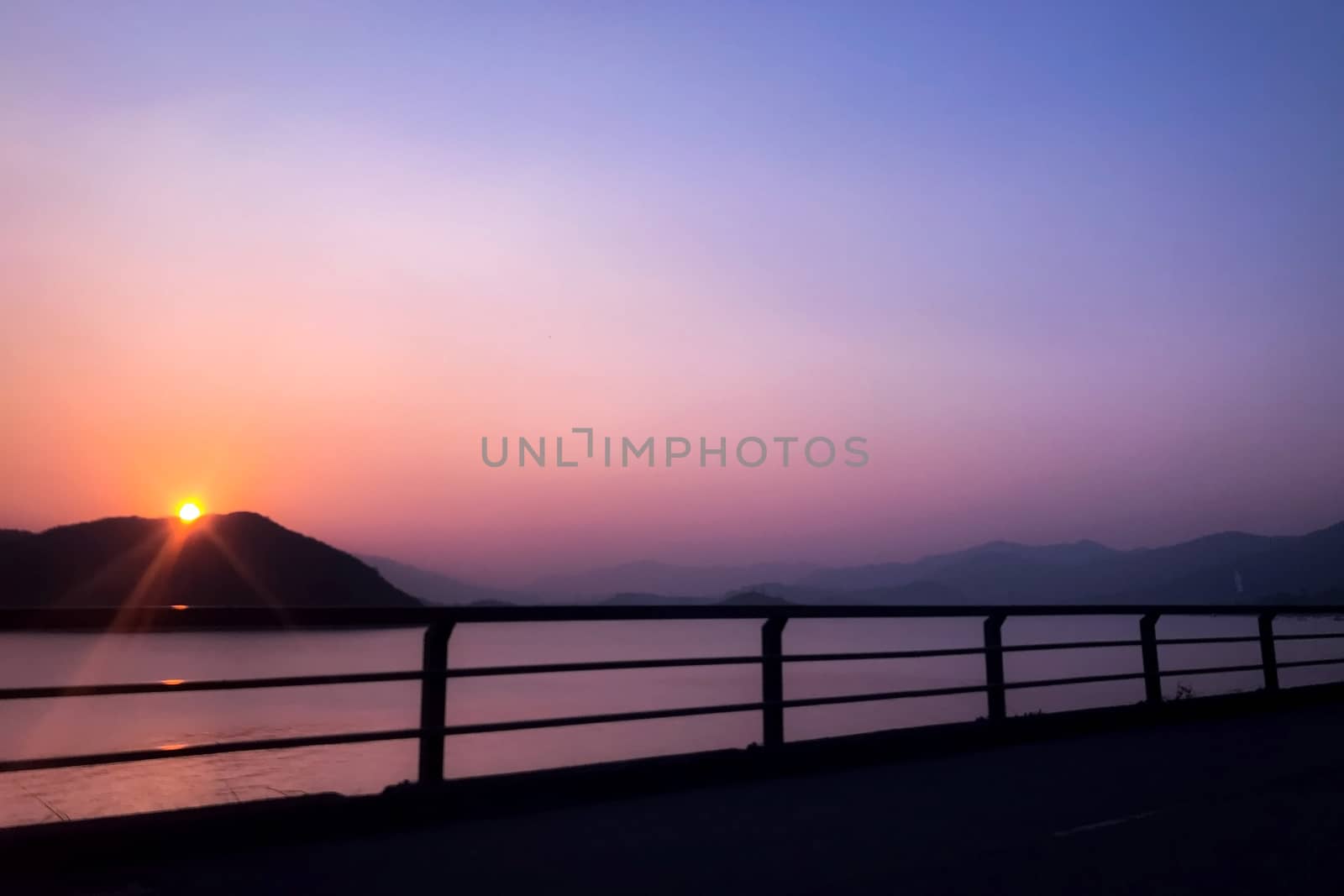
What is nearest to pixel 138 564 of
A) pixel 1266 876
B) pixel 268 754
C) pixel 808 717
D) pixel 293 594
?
pixel 293 594

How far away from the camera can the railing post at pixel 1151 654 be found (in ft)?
44.2

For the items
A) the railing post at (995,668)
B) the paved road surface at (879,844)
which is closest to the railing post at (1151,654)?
the railing post at (995,668)

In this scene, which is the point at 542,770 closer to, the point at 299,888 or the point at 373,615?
the point at 373,615

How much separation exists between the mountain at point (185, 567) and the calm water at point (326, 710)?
2.21 metres

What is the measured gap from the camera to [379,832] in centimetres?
691

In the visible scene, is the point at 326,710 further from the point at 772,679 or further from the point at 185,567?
the point at 772,679

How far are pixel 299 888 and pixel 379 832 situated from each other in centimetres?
133

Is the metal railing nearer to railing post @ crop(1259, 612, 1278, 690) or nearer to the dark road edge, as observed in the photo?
the dark road edge

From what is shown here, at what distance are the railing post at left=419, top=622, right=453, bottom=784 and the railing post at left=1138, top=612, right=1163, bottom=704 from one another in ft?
30.6

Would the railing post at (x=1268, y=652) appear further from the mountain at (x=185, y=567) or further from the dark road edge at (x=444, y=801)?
the mountain at (x=185, y=567)

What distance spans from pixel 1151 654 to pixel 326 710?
86.8 feet

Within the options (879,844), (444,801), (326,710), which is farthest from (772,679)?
(326,710)

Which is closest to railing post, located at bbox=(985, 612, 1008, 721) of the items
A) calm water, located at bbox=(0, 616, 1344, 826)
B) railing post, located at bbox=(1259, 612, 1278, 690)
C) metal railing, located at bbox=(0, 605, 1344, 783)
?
metal railing, located at bbox=(0, 605, 1344, 783)

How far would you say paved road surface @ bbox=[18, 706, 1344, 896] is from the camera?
5.77 m
